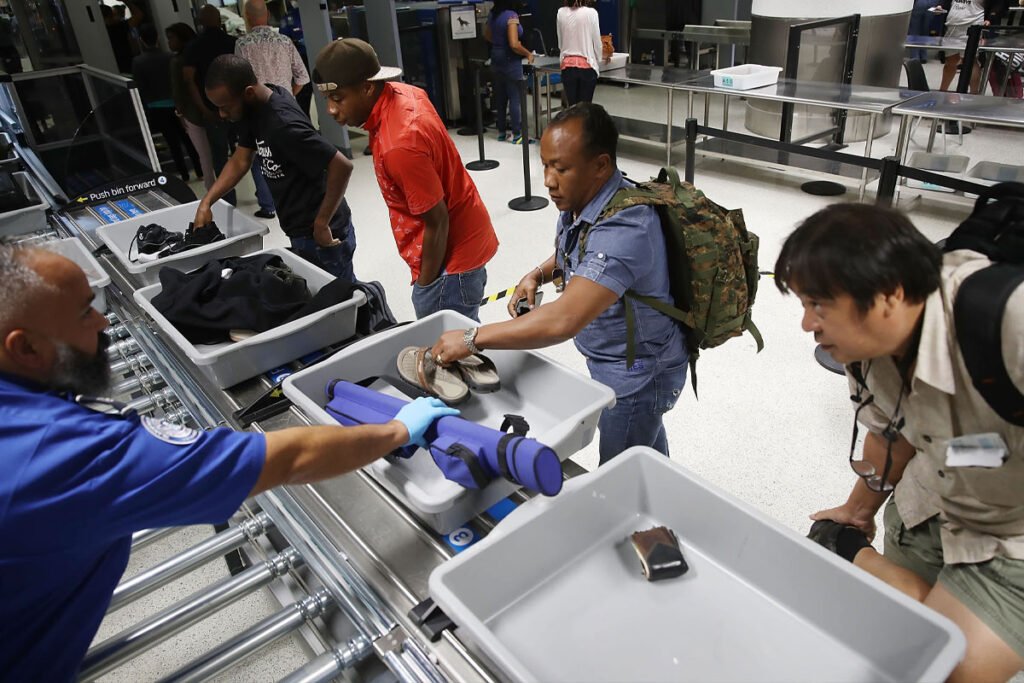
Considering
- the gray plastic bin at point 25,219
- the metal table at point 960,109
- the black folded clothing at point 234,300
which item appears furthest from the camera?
the metal table at point 960,109

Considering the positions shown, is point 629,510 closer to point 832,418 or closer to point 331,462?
point 331,462

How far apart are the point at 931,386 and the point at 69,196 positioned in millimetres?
4628

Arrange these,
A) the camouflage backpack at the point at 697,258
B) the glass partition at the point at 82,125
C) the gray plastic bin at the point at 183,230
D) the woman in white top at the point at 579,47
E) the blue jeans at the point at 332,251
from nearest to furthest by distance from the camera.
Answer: the camouflage backpack at the point at 697,258 < the gray plastic bin at the point at 183,230 < the blue jeans at the point at 332,251 < the glass partition at the point at 82,125 < the woman in white top at the point at 579,47

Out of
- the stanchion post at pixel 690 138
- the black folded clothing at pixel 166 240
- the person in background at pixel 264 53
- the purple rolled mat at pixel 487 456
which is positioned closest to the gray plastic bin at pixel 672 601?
the purple rolled mat at pixel 487 456

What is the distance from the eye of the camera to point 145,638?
1.38 metres

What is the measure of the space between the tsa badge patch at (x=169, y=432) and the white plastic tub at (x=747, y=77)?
612 centimetres

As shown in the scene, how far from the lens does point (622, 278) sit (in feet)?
5.77

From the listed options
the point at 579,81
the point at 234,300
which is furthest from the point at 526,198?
the point at 234,300

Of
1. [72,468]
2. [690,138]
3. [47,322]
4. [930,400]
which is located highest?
[47,322]

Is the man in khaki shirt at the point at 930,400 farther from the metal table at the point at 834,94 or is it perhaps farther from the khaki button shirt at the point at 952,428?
the metal table at the point at 834,94

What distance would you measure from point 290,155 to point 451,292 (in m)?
0.94

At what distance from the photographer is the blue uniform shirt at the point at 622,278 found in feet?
5.77

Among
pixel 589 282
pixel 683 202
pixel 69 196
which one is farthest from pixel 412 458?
pixel 69 196

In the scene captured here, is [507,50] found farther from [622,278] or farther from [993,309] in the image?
[993,309]
